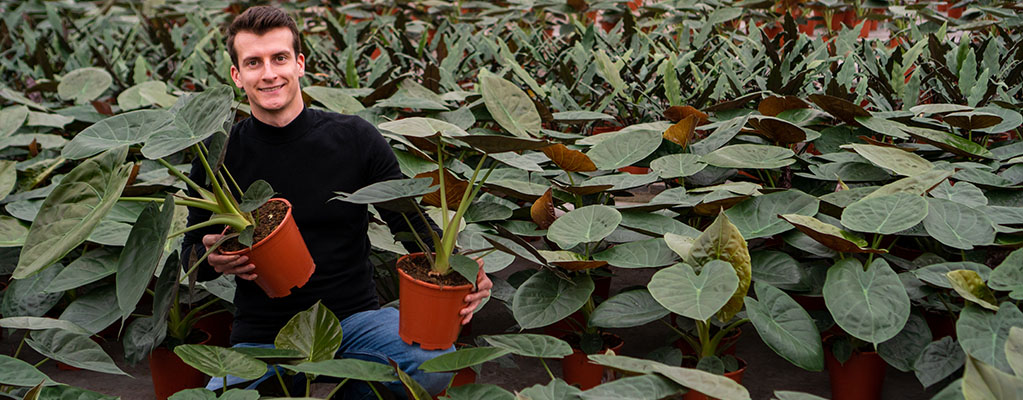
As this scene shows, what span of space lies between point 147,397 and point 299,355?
0.85 meters

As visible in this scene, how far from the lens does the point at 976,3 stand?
3760mm

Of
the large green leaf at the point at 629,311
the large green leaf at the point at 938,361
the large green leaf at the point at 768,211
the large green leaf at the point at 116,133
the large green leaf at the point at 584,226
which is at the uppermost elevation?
the large green leaf at the point at 116,133

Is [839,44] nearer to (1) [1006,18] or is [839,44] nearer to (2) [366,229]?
(1) [1006,18]

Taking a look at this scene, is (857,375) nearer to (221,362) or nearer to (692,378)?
(692,378)

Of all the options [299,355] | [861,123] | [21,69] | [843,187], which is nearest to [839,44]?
[861,123]

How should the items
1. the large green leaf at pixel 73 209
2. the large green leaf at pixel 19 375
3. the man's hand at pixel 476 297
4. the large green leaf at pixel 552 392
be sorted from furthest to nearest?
the man's hand at pixel 476 297
the large green leaf at pixel 19 375
the large green leaf at pixel 552 392
the large green leaf at pixel 73 209

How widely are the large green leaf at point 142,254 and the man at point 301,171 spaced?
15.2 inches

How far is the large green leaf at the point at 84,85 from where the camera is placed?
109 inches

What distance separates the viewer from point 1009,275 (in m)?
1.42

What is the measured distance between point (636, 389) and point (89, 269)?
4.20ft

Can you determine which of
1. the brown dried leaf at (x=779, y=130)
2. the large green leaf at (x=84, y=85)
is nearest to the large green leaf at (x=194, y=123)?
the brown dried leaf at (x=779, y=130)

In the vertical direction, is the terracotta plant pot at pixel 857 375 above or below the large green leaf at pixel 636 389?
below

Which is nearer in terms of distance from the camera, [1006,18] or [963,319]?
[963,319]

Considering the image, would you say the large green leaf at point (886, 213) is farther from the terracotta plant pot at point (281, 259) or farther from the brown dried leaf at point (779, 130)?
the terracotta plant pot at point (281, 259)
